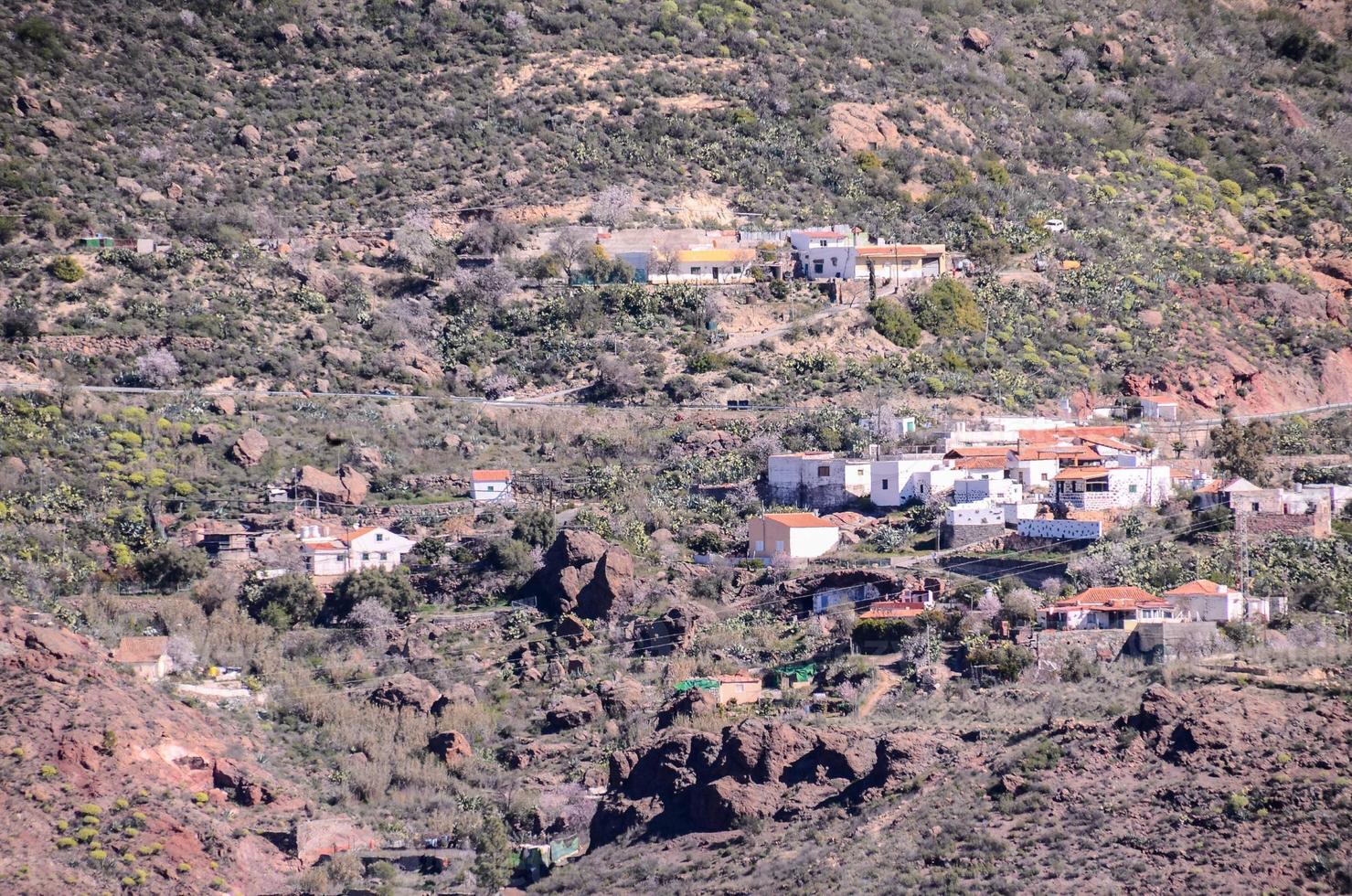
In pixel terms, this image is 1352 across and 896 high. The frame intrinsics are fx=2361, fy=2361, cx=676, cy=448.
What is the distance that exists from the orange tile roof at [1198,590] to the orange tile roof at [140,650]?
20021mm

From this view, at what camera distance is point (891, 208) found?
7612cm

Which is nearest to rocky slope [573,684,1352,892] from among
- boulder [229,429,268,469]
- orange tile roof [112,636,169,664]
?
orange tile roof [112,636,169,664]

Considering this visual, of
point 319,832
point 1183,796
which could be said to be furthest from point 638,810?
point 1183,796

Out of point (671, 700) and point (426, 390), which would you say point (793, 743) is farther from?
point (426, 390)

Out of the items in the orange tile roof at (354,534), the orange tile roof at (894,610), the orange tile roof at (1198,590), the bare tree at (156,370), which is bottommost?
the orange tile roof at (894,610)

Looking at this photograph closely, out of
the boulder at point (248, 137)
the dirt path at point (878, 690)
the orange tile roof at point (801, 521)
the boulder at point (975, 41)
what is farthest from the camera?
the boulder at point (975, 41)

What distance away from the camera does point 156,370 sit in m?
60.4

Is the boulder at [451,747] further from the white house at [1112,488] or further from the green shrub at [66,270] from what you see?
the green shrub at [66,270]

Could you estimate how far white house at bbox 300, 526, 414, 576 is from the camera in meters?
52.5

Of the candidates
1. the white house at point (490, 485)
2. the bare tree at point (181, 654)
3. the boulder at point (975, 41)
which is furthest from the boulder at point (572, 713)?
the boulder at point (975, 41)

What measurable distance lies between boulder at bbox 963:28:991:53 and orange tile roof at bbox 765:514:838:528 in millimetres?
40680

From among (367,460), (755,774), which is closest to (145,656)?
(367,460)

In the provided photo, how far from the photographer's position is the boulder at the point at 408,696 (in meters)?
47.0

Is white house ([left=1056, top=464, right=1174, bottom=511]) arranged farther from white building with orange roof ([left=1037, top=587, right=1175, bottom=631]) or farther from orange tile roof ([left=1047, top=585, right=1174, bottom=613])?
white building with orange roof ([left=1037, top=587, right=1175, bottom=631])
